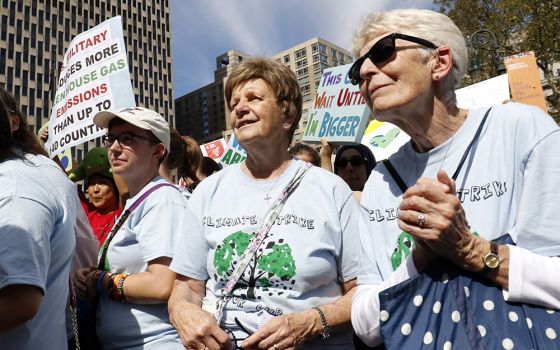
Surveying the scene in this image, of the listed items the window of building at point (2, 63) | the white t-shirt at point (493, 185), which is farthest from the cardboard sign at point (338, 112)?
the window of building at point (2, 63)

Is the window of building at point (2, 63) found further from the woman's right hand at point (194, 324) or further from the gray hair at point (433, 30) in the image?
the gray hair at point (433, 30)

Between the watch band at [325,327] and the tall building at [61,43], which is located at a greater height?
the tall building at [61,43]

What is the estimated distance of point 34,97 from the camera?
6650 cm

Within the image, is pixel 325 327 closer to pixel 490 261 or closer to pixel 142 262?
pixel 490 261

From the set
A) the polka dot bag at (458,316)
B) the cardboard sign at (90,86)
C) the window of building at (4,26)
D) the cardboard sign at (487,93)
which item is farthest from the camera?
the window of building at (4,26)

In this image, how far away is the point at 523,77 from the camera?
6785 mm

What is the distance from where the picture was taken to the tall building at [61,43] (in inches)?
2562

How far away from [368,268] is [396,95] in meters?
0.66

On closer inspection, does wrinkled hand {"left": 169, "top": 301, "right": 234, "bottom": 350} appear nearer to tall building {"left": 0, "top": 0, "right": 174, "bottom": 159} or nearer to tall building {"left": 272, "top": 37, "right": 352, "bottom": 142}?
tall building {"left": 0, "top": 0, "right": 174, "bottom": 159}

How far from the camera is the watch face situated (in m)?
1.31

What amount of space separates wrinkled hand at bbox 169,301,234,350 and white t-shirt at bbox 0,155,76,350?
1.55ft

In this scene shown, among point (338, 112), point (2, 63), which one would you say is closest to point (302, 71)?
point (2, 63)

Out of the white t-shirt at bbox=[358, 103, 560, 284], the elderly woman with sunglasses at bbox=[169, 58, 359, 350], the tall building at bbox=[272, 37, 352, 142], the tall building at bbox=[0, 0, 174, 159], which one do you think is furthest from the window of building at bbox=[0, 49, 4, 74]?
the white t-shirt at bbox=[358, 103, 560, 284]

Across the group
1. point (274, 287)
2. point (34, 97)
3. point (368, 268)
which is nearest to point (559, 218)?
point (368, 268)
